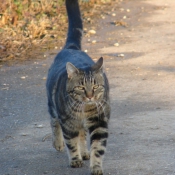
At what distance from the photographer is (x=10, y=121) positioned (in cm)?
748

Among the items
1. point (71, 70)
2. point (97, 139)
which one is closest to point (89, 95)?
point (71, 70)

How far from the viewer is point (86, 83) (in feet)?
18.0

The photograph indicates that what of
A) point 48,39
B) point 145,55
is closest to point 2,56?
point 48,39

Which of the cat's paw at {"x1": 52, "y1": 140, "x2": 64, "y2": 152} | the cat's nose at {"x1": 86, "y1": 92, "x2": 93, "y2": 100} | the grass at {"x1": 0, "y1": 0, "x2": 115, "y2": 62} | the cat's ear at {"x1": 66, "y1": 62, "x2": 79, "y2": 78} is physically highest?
the cat's ear at {"x1": 66, "y1": 62, "x2": 79, "y2": 78}

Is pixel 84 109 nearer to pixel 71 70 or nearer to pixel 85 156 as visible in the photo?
pixel 71 70

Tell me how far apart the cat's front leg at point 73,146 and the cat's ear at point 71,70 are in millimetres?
498

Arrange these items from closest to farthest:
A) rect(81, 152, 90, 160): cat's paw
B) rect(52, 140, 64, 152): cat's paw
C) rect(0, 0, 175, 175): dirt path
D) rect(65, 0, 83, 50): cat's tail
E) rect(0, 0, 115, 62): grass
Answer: rect(0, 0, 175, 175): dirt path → rect(81, 152, 90, 160): cat's paw → rect(52, 140, 64, 152): cat's paw → rect(65, 0, 83, 50): cat's tail → rect(0, 0, 115, 62): grass

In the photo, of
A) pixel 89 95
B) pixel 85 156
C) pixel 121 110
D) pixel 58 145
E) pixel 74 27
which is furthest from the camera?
pixel 121 110

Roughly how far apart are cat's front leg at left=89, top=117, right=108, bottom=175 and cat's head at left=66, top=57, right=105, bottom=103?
0.24 meters

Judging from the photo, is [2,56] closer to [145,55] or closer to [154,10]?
[145,55]

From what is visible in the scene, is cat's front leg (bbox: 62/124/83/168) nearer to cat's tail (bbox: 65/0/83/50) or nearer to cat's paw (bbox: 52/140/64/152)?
cat's paw (bbox: 52/140/64/152)

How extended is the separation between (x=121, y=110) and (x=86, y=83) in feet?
7.25

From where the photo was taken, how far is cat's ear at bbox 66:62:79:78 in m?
5.56

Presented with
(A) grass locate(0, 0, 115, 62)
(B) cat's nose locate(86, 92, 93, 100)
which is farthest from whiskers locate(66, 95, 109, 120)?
(A) grass locate(0, 0, 115, 62)
